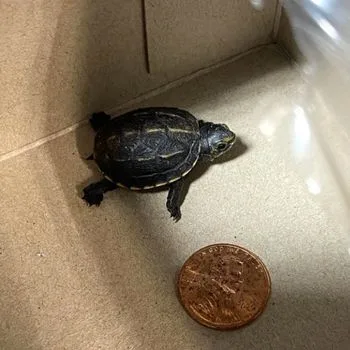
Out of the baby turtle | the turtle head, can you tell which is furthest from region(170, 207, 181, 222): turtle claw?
the turtle head

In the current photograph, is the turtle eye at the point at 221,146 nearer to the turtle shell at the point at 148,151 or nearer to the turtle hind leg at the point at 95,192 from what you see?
the turtle shell at the point at 148,151

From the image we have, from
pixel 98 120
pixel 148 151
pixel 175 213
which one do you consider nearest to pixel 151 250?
pixel 175 213

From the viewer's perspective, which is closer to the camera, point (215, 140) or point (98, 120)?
point (215, 140)

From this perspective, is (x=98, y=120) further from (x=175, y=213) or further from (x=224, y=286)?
(x=224, y=286)

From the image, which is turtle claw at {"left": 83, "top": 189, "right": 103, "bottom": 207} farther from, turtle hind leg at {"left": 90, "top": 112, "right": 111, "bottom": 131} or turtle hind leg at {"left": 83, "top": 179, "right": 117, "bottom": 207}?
turtle hind leg at {"left": 90, "top": 112, "right": 111, "bottom": 131}

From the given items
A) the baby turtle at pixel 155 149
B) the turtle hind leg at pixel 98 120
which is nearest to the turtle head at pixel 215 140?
the baby turtle at pixel 155 149

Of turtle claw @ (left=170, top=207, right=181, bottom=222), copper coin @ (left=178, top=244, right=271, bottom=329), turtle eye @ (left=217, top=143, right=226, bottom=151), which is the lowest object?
copper coin @ (left=178, top=244, right=271, bottom=329)

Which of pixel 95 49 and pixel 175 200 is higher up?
pixel 95 49
